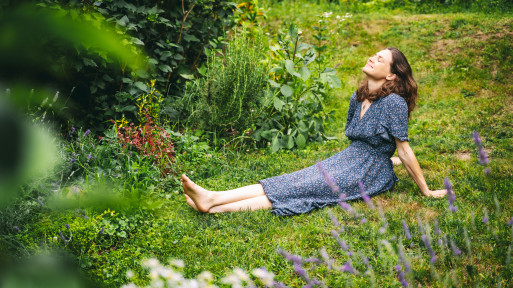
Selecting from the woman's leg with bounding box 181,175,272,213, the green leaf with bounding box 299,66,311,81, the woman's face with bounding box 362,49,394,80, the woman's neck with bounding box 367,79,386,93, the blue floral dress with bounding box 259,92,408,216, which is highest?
the woman's face with bounding box 362,49,394,80

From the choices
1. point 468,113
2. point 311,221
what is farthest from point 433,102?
point 311,221

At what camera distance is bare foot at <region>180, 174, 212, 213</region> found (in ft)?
8.98

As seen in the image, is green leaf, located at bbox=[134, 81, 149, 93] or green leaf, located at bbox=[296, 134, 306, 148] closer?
green leaf, located at bbox=[134, 81, 149, 93]

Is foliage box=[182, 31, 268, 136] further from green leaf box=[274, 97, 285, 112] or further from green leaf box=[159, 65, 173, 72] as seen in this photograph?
green leaf box=[159, 65, 173, 72]

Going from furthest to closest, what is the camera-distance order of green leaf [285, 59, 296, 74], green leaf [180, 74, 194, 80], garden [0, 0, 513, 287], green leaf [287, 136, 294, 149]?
1. green leaf [287, 136, 294, 149]
2. green leaf [180, 74, 194, 80]
3. green leaf [285, 59, 296, 74]
4. garden [0, 0, 513, 287]

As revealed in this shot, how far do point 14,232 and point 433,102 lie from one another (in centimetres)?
573

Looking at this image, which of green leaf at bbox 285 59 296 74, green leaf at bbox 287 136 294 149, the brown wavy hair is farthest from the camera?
green leaf at bbox 287 136 294 149

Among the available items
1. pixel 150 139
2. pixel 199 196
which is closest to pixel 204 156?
pixel 150 139

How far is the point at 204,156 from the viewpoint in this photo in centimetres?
379

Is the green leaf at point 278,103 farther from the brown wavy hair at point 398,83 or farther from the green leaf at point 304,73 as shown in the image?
the brown wavy hair at point 398,83

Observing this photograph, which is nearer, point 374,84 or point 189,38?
point 374,84

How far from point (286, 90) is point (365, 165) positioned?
1.40 m

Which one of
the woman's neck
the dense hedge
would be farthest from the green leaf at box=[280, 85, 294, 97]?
the woman's neck

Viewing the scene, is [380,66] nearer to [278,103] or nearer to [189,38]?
[278,103]
